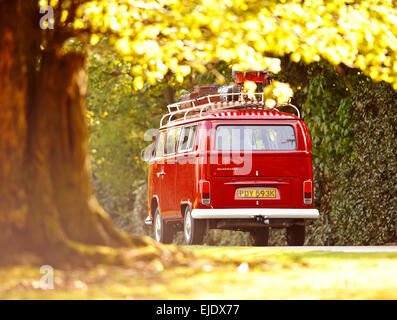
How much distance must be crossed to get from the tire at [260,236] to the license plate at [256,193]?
415 cm

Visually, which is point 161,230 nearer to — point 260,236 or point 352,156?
point 260,236

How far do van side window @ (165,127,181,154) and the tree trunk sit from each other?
8.67 meters

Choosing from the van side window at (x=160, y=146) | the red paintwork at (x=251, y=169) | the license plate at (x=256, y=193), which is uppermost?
the van side window at (x=160, y=146)

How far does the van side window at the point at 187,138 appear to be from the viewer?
1998 centimetres

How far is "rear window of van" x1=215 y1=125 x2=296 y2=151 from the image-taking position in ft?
63.2

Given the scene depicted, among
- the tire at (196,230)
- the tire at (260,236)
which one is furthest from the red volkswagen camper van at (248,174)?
the tire at (260,236)

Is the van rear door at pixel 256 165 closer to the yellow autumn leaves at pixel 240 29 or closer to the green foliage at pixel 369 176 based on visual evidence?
the green foliage at pixel 369 176

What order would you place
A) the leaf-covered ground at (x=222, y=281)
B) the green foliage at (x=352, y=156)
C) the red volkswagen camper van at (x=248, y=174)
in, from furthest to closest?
the green foliage at (x=352, y=156) < the red volkswagen camper van at (x=248, y=174) < the leaf-covered ground at (x=222, y=281)

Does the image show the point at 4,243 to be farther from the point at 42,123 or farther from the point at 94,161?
the point at 94,161

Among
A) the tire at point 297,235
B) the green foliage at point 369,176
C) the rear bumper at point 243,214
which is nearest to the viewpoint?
the rear bumper at point 243,214

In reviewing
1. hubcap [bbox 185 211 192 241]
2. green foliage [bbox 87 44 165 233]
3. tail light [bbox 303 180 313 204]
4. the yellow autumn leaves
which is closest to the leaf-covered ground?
the yellow autumn leaves

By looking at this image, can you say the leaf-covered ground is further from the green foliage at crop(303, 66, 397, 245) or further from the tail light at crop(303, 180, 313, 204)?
the green foliage at crop(303, 66, 397, 245)
